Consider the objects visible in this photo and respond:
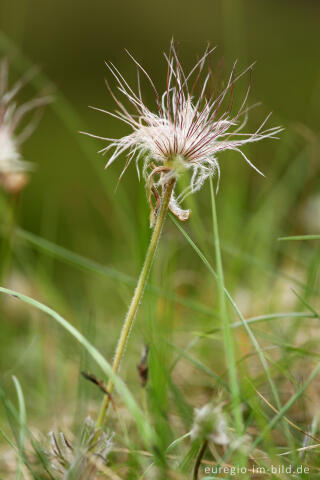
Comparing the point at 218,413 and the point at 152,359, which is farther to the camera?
the point at 152,359

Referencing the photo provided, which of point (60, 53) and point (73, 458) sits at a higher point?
point (60, 53)

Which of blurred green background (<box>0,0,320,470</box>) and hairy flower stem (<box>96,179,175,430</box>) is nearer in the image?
hairy flower stem (<box>96,179,175,430</box>)

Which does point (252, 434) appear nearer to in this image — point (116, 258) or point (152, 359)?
point (152, 359)

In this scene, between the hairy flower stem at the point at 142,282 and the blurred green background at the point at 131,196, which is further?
the blurred green background at the point at 131,196

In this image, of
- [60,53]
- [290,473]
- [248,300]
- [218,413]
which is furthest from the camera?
[60,53]

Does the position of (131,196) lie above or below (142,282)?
above

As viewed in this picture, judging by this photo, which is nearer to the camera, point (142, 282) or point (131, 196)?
point (142, 282)

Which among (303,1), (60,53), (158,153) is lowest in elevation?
(158,153)

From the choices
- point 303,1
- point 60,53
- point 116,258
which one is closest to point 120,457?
point 116,258
